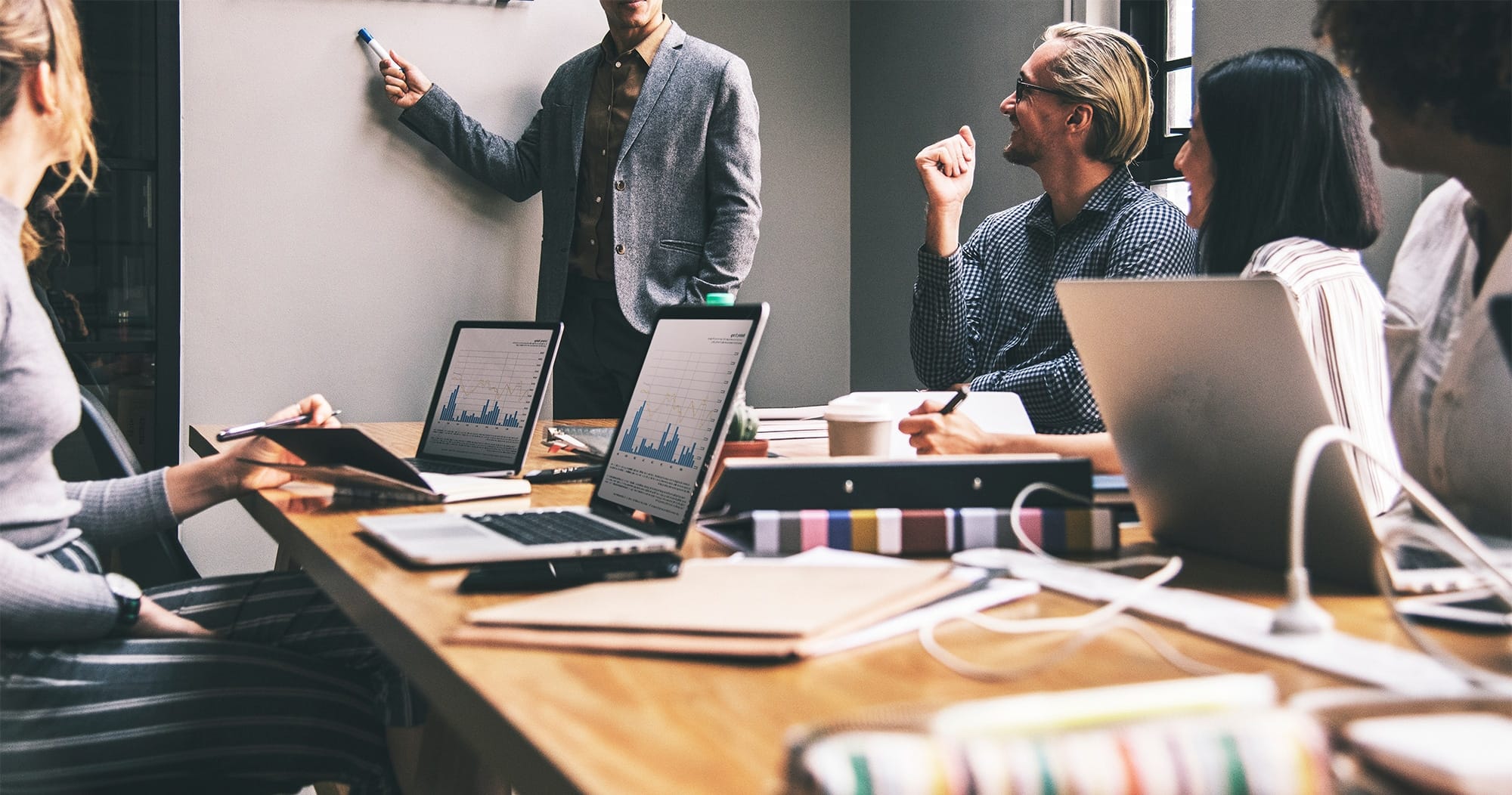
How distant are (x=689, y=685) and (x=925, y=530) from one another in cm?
40

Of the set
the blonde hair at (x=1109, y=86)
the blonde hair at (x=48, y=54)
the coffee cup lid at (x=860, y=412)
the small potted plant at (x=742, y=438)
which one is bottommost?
the small potted plant at (x=742, y=438)

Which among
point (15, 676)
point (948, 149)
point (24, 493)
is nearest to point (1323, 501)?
point (15, 676)

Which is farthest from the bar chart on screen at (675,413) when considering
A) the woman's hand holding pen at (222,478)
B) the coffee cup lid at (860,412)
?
the woman's hand holding pen at (222,478)

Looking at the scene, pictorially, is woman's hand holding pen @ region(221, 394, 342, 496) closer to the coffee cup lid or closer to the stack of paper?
the coffee cup lid

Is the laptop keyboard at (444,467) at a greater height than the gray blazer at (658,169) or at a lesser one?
lesser

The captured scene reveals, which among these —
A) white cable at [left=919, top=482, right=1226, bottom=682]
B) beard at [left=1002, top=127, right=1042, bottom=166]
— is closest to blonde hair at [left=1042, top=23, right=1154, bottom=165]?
beard at [left=1002, top=127, right=1042, bottom=166]

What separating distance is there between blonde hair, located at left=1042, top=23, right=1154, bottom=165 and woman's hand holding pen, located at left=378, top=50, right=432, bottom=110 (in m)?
1.48

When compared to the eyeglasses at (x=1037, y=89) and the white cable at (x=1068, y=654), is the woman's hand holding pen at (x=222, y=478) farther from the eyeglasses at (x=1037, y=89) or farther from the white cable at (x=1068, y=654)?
the eyeglasses at (x=1037, y=89)

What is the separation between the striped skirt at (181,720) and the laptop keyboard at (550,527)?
0.24 meters

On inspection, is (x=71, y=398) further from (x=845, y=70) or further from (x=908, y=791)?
(x=845, y=70)

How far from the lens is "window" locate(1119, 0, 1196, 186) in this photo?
3.61m

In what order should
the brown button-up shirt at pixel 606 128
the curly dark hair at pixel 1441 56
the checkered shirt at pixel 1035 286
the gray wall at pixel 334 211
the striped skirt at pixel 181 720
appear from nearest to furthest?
1. the curly dark hair at pixel 1441 56
2. the striped skirt at pixel 181 720
3. the checkered shirt at pixel 1035 286
4. the gray wall at pixel 334 211
5. the brown button-up shirt at pixel 606 128

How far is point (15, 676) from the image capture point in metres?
1.07

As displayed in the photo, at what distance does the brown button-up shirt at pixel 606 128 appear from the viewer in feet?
9.48
